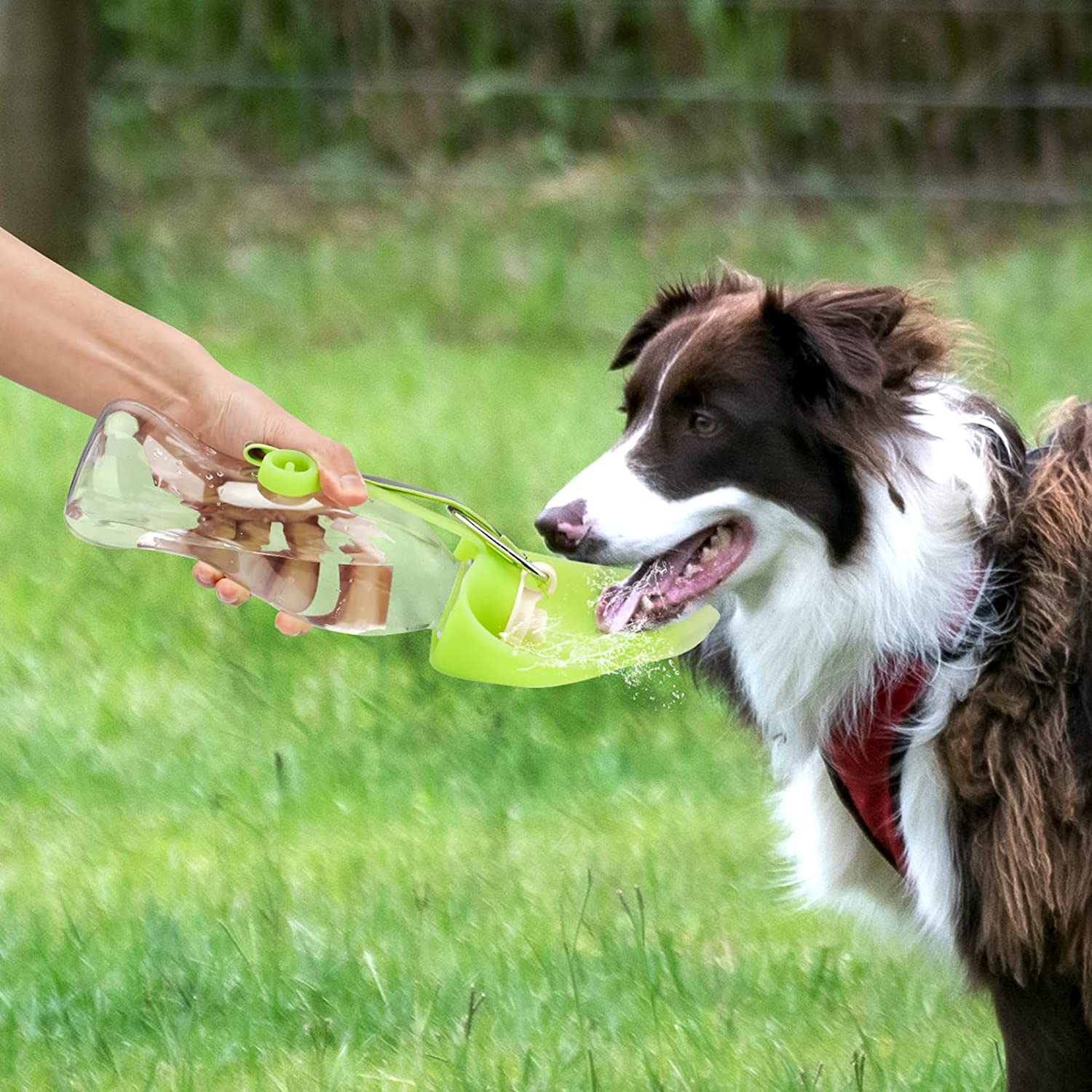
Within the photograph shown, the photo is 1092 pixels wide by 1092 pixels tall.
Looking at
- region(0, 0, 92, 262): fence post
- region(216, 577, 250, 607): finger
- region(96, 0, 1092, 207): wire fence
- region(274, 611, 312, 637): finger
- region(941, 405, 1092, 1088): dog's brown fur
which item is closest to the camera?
region(941, 405, 1092, 1088): dog's brown fur

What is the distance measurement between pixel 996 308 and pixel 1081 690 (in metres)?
6.53

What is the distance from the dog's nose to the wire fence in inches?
297

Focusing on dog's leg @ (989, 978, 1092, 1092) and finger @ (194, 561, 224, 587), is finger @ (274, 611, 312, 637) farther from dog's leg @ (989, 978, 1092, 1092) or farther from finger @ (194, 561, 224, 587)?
dog's leg @ (989, 978, 1092, 1092)

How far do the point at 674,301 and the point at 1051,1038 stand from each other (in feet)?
4.53

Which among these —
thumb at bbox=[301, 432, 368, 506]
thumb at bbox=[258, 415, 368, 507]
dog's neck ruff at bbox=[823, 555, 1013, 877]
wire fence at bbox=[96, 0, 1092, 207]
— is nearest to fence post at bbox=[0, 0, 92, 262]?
wire fence at bbox=[96, 0, 1092, 207]

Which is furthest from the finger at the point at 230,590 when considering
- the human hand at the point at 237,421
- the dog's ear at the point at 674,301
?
the dog's ear at the point at 674,301

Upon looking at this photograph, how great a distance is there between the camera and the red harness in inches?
113

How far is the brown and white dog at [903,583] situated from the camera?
8.98 ft

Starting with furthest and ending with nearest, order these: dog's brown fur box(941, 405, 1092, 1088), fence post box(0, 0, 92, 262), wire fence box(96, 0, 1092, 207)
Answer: wire fence box(96, 0, 1092, 207) → fence post box(0, 0, 92, 262) → dog's brown fur box(941, 405, 1092, 1088)

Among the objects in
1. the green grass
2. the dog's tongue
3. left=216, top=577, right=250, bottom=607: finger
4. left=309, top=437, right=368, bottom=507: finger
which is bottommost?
the green grass

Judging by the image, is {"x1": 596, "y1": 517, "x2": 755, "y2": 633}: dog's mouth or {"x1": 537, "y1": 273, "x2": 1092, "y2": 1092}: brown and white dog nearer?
{"x1": 537, "y1": 273, "x2": 1092, "y2": 1092}: brown and white dog

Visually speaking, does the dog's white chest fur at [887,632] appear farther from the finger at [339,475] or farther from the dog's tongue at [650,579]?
the finger at [339,475]

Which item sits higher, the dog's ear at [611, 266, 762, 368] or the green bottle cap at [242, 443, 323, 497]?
the dog's ear at [611, 266, 762, 368]

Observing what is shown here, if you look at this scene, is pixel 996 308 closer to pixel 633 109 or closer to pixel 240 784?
pixel 633 109
